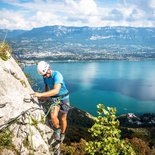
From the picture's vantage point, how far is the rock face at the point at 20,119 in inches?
281

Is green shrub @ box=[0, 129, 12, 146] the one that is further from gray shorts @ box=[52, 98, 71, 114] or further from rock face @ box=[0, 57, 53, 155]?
gray shorts @ box=[52, 98, 71, 114]

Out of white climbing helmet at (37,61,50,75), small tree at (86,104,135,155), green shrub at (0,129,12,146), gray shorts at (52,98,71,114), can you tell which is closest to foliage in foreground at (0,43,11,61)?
white climbing helmet at (37,61,50,75)

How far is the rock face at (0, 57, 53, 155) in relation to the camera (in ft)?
23.5

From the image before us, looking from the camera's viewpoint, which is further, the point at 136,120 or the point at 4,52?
the point at 136,120

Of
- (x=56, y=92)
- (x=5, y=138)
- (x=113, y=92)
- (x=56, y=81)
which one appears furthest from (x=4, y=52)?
(x=113, y=92)

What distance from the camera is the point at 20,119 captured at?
7375 mm

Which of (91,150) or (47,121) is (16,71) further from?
(91,150)

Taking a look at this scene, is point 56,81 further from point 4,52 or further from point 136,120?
point 136,120

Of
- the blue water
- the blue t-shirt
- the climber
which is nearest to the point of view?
the climber

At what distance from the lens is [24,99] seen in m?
8.05

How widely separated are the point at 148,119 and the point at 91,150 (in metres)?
90.4

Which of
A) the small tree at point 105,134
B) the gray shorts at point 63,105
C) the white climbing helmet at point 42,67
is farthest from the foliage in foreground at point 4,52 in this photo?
the small tree at point 105,134

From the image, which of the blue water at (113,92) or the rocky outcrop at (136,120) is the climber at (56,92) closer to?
the rocky outcrop at (136,120)

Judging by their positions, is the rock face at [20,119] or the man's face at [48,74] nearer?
the rock face at [20,119]
